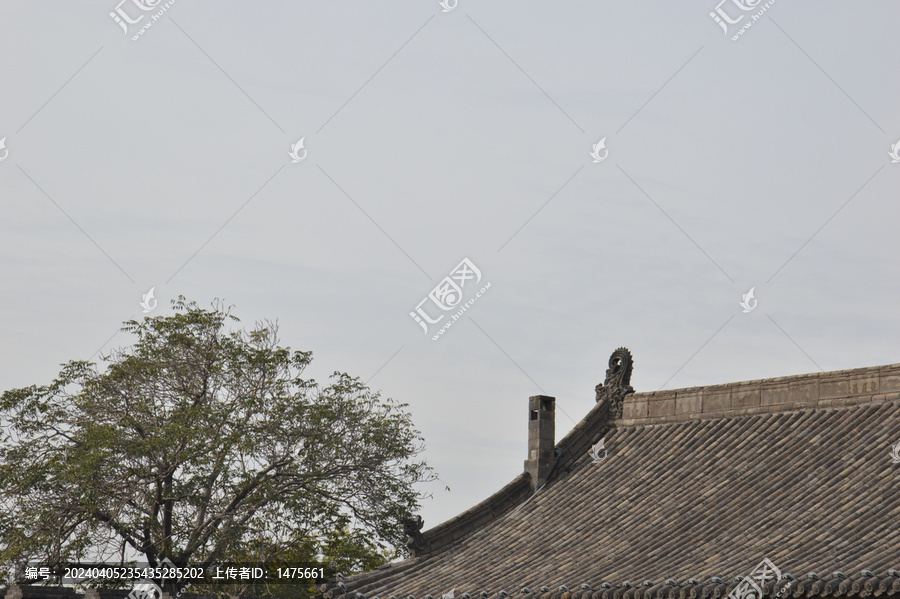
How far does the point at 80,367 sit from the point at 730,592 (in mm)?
17791

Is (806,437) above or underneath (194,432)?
underneath

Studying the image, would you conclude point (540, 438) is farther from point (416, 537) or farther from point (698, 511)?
point (698, 511)

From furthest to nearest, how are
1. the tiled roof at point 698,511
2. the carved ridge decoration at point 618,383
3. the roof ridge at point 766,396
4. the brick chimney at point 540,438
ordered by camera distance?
the carved ridge decoration at point 618,383
the brick chimney at point 540,438
the roof ridge at point 766,396
the tiled roof at point 698,511

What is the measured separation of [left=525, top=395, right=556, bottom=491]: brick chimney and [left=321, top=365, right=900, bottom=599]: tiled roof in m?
0.21

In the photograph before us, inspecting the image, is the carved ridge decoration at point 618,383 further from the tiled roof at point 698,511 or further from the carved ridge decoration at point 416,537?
the carved ridge decoration at point 416,537

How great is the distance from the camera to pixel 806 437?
1600cm

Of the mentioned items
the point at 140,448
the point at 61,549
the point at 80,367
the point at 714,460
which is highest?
the point at 80,367

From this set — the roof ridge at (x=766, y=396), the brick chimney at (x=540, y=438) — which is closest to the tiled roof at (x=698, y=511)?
the roof ridge at (x=766, y=396)

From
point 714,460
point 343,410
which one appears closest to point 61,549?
point 343,410

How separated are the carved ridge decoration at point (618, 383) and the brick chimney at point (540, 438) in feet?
3.30

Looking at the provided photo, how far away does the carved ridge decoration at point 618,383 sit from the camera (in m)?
19.7

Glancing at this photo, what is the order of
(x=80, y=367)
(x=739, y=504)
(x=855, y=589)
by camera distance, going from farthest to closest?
(x=80, y=367) → (x=739, y=504) → (x=855, y=589)

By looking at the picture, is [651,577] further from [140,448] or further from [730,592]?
[140,448]

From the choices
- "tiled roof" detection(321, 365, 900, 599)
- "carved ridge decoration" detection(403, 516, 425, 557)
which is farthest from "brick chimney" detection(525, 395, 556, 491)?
"carved ridge decoration" detection(403, 516, 425, 557)
